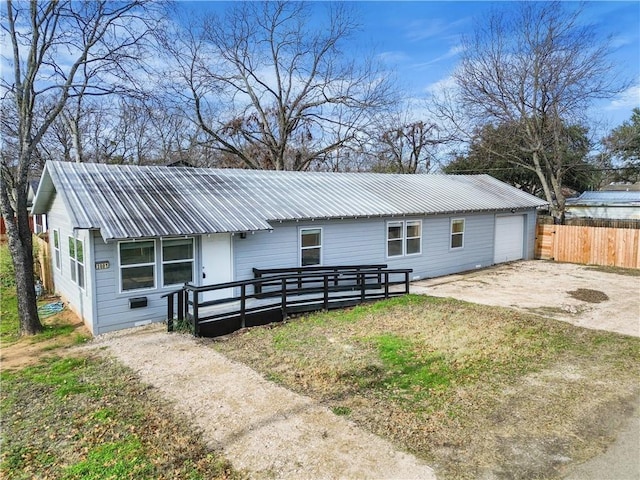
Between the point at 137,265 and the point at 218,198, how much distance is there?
3148 millimetres

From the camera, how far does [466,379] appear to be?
614 centimetres

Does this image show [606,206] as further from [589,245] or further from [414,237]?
[414,237]

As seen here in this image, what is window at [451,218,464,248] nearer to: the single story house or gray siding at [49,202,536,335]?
the single story house

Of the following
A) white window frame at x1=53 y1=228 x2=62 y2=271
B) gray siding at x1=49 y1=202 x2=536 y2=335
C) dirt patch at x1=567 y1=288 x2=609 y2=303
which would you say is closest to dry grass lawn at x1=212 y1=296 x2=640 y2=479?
gray siding at x1=49 y1=202 x2=536 y2=335

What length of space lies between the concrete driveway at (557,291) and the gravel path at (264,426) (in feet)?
23.5

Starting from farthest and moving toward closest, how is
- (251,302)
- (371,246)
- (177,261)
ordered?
(371,246)
(251,302)
(177,261)

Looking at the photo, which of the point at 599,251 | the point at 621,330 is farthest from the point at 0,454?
the point at 599,251

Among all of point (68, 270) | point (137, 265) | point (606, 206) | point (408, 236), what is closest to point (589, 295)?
point (408, 236)

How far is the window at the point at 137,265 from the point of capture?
9.40 metres

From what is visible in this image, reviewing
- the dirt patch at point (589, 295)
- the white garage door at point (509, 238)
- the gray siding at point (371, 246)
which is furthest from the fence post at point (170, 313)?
the white garage door at point (509, 238)

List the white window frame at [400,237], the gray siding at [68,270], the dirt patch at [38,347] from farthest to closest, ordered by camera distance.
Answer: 1. the white window frame at [400,237]
2. the gray siding at [68,270]
3. the dirt patch at [38,347]

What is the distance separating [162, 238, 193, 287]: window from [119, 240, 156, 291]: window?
0.26 metres

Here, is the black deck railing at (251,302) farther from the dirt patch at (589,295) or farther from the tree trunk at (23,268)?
the dirt patch at (589,295)

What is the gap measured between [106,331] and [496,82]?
2348 centimetres
